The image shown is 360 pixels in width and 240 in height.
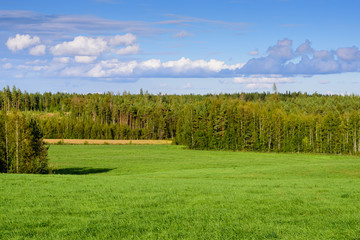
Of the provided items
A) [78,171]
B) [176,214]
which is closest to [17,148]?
[78,171]

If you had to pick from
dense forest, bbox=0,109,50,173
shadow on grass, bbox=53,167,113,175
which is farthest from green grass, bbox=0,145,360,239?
shadow on grass, bbox=53,167,113,175

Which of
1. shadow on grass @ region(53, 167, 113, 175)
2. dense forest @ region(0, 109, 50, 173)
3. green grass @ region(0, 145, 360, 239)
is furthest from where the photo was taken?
shadow on grass @ region(53, 167, 113, 175)

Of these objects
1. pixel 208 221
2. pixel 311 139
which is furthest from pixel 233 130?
pixel 208 221

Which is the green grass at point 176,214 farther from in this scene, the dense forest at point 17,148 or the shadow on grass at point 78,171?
the shadow on grass at point 78,171

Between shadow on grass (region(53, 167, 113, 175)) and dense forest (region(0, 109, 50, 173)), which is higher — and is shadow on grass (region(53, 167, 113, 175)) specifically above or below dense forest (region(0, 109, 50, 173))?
below

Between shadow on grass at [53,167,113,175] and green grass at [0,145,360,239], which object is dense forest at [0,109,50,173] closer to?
shadow on grass at [53,167,113,175]

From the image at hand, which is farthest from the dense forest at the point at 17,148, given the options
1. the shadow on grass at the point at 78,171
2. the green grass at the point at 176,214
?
the green grass at the point at 176,214

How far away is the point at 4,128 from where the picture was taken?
128ft

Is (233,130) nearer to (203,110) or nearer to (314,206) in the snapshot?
(203,110)

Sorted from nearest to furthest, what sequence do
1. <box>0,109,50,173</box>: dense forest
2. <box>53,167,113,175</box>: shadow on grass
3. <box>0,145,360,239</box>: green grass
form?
<box>0,145,360,239</box>: green grass < <box>0,109,50,173</box>: dense forest < <box>53,167,113,175</box>: shadow on grass

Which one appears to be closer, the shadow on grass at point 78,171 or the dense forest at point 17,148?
the dense forest at point 17,148

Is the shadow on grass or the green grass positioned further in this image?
the shadow on grass

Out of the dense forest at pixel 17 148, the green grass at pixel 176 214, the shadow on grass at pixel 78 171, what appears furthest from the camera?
the shadow on grass at pixel 78 171

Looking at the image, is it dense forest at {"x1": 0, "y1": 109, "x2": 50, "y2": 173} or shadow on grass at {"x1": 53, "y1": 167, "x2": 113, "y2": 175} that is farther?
shadow on grass at {"x1": 53, "y1": 167, "x2": 113, "y2": 175}
